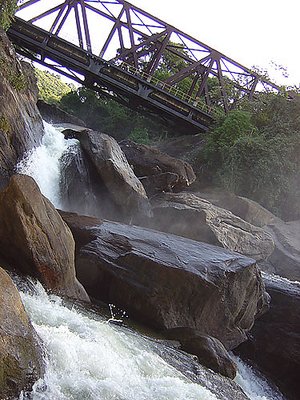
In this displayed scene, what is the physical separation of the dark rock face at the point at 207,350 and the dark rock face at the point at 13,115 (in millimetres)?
6033

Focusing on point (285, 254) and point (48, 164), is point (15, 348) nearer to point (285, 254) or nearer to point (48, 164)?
point (48, 164)

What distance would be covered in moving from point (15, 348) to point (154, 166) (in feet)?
48.7

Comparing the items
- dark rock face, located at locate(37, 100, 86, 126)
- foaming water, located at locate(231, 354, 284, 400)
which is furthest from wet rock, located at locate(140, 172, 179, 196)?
dark rock face, located at locate(37, 100, 86, 126)

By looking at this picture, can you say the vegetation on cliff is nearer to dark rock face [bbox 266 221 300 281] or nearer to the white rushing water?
dark rock face [bbox 266 221 300 281]

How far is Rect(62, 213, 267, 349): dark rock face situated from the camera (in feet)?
30.9

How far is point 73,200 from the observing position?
14875 millimetres

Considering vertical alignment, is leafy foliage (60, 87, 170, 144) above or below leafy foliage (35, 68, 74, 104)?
below

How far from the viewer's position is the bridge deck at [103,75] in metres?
27.1

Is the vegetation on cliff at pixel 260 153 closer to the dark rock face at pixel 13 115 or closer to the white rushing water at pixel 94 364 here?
the dark rock face at pixel 13 115

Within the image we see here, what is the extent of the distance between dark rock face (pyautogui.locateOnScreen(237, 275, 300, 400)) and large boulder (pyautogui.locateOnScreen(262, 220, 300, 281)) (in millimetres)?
5005

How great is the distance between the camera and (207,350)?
325 inches

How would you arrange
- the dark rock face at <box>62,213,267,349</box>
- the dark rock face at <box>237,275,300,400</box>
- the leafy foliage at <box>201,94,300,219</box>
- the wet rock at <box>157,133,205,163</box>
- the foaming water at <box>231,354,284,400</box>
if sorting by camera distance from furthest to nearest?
1. the wet rock at <box>157,133,205,163</box>
2. the leafy foliage at <box>201,94,300,219</box>
3. the dark rock face at <box>237,275,300,400</box>
4. the foaming water at <box>231,354,284,400</box>
5. the dark rock face at <box>62,213,267,349</box>

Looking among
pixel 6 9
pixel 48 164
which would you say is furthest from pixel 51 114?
pixel 48 164

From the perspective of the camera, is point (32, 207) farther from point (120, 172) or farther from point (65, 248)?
point (120, 172)
